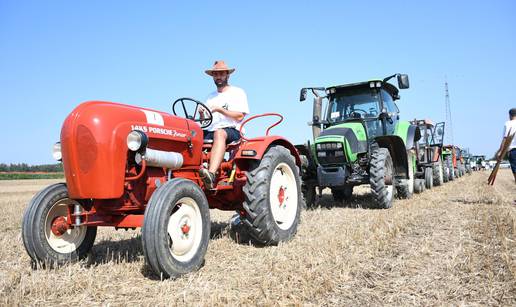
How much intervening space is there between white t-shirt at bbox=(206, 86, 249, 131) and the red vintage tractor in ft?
0.69

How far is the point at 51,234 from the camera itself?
357 cm

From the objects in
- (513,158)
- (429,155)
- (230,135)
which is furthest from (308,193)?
(429,155)

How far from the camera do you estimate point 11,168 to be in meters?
44.7

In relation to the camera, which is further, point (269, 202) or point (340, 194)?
point (340, 194)

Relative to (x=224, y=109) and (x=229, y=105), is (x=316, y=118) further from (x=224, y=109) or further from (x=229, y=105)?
(x=224, y=109)

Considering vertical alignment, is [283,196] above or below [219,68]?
below

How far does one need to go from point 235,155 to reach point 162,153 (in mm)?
1032

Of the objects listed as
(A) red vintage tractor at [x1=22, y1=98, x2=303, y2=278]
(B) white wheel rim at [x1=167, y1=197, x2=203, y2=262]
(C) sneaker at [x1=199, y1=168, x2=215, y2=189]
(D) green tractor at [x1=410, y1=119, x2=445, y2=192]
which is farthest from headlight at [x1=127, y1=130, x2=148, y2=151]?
(D) green tractor at [x1=410, y1=119, x2=445, y2=192]

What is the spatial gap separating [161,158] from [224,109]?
109 centimetres

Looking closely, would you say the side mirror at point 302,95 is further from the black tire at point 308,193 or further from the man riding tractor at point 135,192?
the man riding tractor at point 135,192

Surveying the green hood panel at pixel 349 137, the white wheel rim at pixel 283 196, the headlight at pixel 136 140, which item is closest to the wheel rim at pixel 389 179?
the green hood panel at pixel 349 137

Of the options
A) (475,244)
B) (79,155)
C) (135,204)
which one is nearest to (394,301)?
(475,244)

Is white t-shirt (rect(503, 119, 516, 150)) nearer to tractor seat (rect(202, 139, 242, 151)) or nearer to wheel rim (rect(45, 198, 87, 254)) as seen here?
tractor seat (rect(202, 139, 242, 151))

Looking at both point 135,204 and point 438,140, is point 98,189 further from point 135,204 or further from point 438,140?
point 438,140
